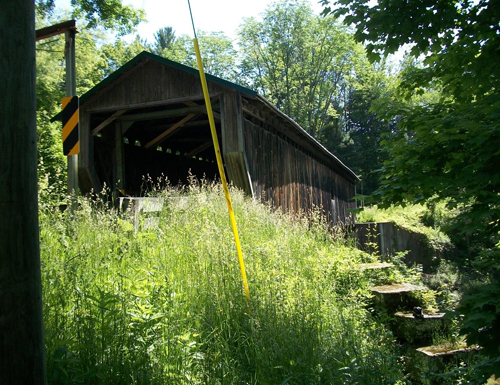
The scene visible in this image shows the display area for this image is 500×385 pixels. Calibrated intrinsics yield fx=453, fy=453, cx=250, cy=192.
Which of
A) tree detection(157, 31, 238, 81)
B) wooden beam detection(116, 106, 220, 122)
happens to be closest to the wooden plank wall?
wooden beam detection(116, 106, 220, 122)

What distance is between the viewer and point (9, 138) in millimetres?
1758

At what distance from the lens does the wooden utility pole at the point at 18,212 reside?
173cm

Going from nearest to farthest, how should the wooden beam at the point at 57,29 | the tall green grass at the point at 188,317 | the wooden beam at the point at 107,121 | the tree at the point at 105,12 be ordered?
1. the tall green grass at the point at 188,317
2. the wooden beam at the point at 57,29
3. the wooden beam at the point at 107,121
4. the tree at the point at 105,12

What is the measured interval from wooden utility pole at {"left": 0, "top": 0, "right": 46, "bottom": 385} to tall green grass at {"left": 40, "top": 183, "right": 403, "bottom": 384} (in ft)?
2.01

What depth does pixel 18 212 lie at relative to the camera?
1.76 m

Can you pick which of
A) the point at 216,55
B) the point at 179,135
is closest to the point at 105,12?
the point at 179,135

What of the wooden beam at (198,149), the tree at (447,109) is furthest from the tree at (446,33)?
the wooden beam at (198,149)

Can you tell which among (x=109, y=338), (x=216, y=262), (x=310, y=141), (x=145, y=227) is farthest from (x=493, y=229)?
(x=310, y=141)

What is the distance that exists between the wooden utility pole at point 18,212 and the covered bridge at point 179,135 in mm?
7474

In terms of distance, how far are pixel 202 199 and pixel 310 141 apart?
27.6ft

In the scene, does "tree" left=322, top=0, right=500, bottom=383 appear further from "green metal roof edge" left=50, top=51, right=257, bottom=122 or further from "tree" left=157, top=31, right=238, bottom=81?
"tree" left=157, top=31, right=238, bottom=81

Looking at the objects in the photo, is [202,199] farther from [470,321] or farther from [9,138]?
[9,138]

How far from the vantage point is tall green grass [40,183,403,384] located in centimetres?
275

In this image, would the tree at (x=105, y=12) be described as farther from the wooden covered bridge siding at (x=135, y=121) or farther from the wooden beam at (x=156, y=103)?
the wooden beam at (x=156, y=103)
